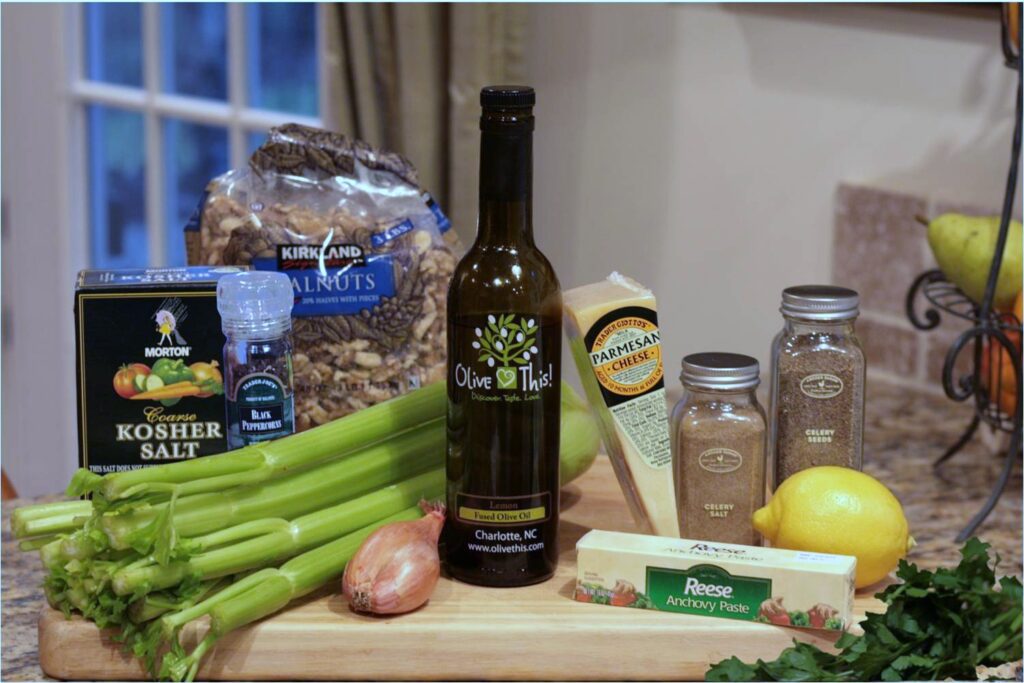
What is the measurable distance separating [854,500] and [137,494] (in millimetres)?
497

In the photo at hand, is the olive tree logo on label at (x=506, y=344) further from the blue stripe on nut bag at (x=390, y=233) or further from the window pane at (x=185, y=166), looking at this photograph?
the window pane at (x=185, y=166)

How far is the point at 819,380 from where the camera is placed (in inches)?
39.3

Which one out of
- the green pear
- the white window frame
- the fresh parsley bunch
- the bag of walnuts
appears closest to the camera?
the fresh parsley bunch

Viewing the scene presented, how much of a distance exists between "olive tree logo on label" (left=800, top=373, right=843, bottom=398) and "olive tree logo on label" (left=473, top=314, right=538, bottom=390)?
0.23 meters

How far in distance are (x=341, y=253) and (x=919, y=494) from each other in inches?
24.4

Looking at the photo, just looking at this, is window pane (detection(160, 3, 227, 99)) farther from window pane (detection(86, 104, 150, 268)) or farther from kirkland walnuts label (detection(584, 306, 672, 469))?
kirkland walnuts label (detection(584, 306, 672, 469))

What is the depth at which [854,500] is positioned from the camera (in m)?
0.92

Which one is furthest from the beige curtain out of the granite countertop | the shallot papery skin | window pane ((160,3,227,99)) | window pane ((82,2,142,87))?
the shallot papery skin

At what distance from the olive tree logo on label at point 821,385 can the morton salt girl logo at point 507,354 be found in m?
0.23

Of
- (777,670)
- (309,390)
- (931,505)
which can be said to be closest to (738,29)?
(931,505)

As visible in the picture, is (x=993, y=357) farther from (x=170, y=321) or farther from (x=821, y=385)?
(x=170, y=321)

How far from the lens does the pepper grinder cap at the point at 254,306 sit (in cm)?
93

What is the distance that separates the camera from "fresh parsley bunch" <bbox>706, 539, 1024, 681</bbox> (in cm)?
77

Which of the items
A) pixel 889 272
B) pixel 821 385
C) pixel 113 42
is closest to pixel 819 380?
pixel 821 385
